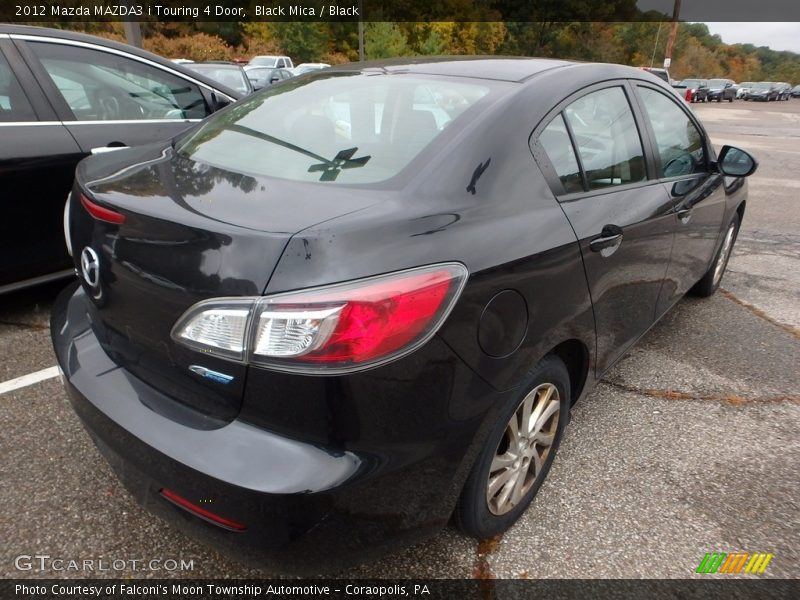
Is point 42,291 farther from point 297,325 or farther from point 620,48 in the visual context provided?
point 620,48

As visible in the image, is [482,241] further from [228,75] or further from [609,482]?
[228,75]

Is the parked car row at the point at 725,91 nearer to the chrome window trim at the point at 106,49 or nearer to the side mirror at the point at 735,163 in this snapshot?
the side mirror at the point at 735,163

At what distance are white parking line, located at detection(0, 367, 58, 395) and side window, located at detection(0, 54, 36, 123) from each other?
1366 mm

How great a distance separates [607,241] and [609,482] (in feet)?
3.22

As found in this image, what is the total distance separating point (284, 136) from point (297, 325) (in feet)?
3.12

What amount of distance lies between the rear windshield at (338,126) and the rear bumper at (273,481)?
2.49 feet

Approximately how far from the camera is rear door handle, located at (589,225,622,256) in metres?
2.01

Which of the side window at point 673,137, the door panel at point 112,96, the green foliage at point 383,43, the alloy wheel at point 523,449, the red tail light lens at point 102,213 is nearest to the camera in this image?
the red tail light lens at point 102,213

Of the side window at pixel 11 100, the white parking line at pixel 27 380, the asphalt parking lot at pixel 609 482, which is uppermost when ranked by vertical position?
the side window at pixel 11 100

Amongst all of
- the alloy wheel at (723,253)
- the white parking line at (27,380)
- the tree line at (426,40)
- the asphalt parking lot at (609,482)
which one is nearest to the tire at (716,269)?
the alloy wheel at (723,253)

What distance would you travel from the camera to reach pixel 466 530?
6.12 ft

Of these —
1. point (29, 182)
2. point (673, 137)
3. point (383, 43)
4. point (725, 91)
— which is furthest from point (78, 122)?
point (725, 91)

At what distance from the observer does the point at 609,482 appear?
2.31m
